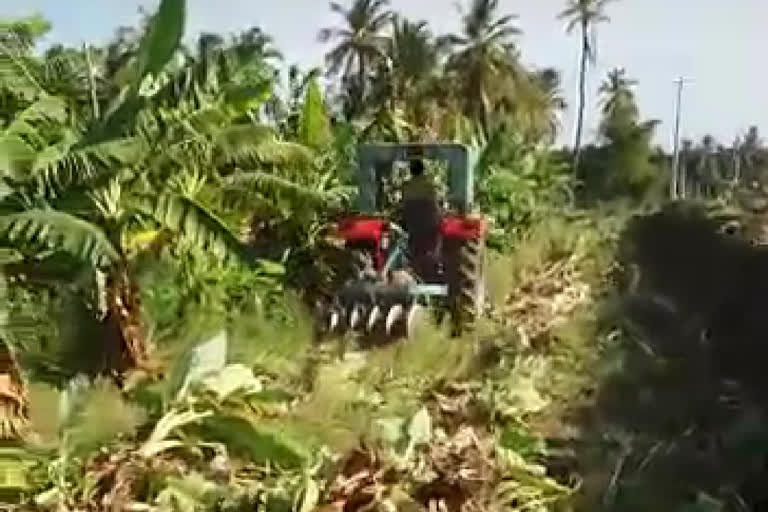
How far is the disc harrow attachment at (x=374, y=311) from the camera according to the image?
13.5 meters

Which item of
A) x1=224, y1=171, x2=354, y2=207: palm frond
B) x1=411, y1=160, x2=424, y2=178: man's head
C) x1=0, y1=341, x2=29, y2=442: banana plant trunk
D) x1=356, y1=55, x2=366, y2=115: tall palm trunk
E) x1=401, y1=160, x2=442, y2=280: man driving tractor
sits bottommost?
x1=0, y1=341, x2=29, y2=442: banana plant trunk

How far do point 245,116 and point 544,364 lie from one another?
3.49m

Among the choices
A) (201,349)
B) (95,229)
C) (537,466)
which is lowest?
(537,466)

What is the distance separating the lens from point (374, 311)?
13727 mm

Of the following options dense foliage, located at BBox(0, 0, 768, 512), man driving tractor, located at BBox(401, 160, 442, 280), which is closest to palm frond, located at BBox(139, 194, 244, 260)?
dense foliage, located at BBox(0, 0, 768, 512)

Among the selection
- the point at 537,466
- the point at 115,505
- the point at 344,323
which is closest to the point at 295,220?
the point at 344,323

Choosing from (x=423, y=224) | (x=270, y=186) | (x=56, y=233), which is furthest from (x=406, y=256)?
(x=56, y=233)

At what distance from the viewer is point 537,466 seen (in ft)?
30.2

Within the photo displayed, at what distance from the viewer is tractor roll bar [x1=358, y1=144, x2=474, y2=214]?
15016 millimetres

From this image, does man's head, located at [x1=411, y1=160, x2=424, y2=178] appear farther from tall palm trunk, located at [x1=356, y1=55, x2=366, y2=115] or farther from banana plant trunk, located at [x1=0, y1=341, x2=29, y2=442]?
tall palm trunk, located at [x1=356, y1=55, x2=366, y2=115]

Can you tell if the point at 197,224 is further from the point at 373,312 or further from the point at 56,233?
the point at 373,312

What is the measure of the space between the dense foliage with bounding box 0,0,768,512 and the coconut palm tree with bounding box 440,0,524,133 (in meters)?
24.9

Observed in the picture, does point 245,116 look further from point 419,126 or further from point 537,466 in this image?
point 419,126

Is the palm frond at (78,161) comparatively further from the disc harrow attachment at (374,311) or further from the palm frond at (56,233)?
the disc harrow attachment at (374,311)
